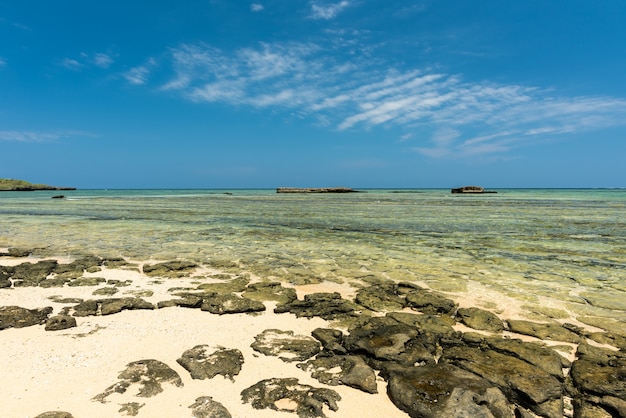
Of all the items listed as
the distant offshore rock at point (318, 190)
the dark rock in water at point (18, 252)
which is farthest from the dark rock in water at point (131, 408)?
the distant offshore rock at point (318, 190)

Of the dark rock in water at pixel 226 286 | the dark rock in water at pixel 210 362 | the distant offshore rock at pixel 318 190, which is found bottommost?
the dark rock in water at pixel 226 286

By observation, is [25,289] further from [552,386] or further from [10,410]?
[552,386]

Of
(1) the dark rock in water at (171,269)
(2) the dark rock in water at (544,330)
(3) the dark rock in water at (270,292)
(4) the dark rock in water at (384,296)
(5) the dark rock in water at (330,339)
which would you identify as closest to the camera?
(5) the dark rock in water at (330,339)

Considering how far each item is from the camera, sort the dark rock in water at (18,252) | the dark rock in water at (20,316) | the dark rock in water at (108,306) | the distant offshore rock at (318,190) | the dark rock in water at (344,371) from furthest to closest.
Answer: the distant offshore rock at (318,190) < the dark rock in water at (18,252) < the dark rock in water at (108,306) < the dark rock in water at (20,316) < the dark rock in water at (344,371)

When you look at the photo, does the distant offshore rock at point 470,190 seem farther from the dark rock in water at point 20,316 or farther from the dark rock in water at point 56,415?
the dark rock in water at point 56,415

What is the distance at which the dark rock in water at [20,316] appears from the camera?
536cm

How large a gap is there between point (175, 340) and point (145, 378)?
1.08 m

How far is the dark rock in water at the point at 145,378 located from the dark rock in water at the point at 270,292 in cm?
290

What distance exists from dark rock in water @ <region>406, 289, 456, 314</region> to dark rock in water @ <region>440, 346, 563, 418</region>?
1.67 meters

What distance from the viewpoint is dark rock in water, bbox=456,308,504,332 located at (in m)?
5.59

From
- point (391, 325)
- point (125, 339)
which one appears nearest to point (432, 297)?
point (391, 325)

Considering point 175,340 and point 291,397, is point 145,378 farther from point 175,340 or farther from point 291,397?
point 291,397

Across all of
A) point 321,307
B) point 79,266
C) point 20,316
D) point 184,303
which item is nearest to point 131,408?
point 184,303

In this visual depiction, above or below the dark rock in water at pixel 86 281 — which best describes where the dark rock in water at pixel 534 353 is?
above
